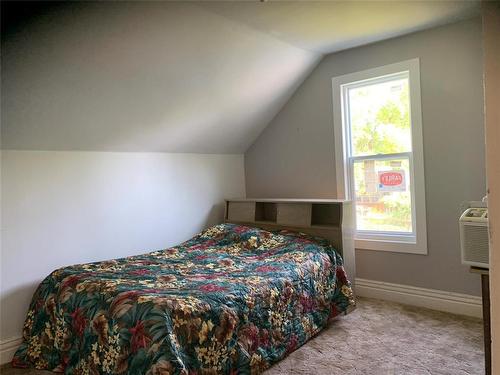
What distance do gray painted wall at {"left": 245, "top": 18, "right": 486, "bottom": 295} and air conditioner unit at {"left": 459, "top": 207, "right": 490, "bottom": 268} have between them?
1.33 metres

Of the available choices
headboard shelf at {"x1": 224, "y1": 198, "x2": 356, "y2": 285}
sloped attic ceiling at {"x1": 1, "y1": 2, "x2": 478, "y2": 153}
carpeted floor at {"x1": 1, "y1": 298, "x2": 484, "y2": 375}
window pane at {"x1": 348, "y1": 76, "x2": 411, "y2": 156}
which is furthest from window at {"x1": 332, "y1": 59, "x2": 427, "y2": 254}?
carpeted floor at {"x1": 1, "y1": 298, "x2": 484, "y2": 375}

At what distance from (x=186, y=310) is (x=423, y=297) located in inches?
85.7

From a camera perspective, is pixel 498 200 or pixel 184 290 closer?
pixel 498 200

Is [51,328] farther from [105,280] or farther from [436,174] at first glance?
[436,174]

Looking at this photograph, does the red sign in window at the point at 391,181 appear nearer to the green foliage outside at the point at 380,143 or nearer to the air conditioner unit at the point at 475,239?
the green foliage outside at the point at 380,143

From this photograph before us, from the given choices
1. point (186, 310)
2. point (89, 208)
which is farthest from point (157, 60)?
point (186, 310)

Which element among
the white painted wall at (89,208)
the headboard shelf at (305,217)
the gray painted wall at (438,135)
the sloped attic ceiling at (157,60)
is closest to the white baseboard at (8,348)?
the white painted wall at (89,208)

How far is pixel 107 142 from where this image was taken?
308 centimetres

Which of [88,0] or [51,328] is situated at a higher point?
[88,0]

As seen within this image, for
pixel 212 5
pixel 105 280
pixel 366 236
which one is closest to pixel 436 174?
pixel 366 236

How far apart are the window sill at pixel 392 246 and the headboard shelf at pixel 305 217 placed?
276 millimetres

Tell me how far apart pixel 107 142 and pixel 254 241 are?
1408 mm

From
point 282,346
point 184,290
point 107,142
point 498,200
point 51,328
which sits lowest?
point 282,346

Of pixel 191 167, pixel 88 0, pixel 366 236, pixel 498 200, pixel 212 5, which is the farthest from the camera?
pixel 191 167
